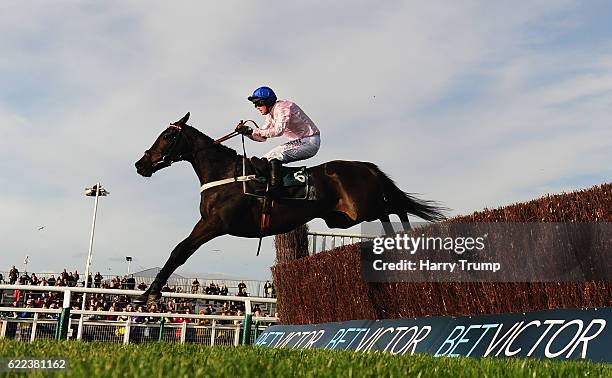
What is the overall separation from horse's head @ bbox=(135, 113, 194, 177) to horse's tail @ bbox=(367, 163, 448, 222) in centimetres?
236

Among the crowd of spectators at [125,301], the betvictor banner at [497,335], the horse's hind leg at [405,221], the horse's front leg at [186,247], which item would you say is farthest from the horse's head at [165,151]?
the crowd of spectators at [125,301]

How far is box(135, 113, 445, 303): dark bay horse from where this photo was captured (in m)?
7.52

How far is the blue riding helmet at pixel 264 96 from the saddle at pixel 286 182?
0.68 m

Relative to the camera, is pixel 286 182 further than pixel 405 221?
No

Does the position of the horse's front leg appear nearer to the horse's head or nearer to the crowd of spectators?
the horse's head

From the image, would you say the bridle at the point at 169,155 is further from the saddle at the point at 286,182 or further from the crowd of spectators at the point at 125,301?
the crowd of spectators at the point at 125,301

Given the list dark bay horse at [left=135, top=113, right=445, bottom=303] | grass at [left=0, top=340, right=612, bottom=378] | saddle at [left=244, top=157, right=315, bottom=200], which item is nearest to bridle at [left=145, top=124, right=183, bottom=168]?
dark bay horse at [left=135, top=113, right=445, bottom=303]

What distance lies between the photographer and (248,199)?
757 centimetres

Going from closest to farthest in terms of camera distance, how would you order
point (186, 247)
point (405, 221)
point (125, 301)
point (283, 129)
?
point (186, 247)
point (283, 129)
point (405, 221)
point (125, 301)

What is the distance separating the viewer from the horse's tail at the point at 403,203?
27.8ft

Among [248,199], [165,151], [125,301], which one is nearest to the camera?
[248,199]

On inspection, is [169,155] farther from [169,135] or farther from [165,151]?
[169,135]

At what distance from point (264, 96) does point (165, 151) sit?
134 cm

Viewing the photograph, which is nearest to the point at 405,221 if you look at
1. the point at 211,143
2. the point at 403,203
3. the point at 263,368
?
the point at 403,203
